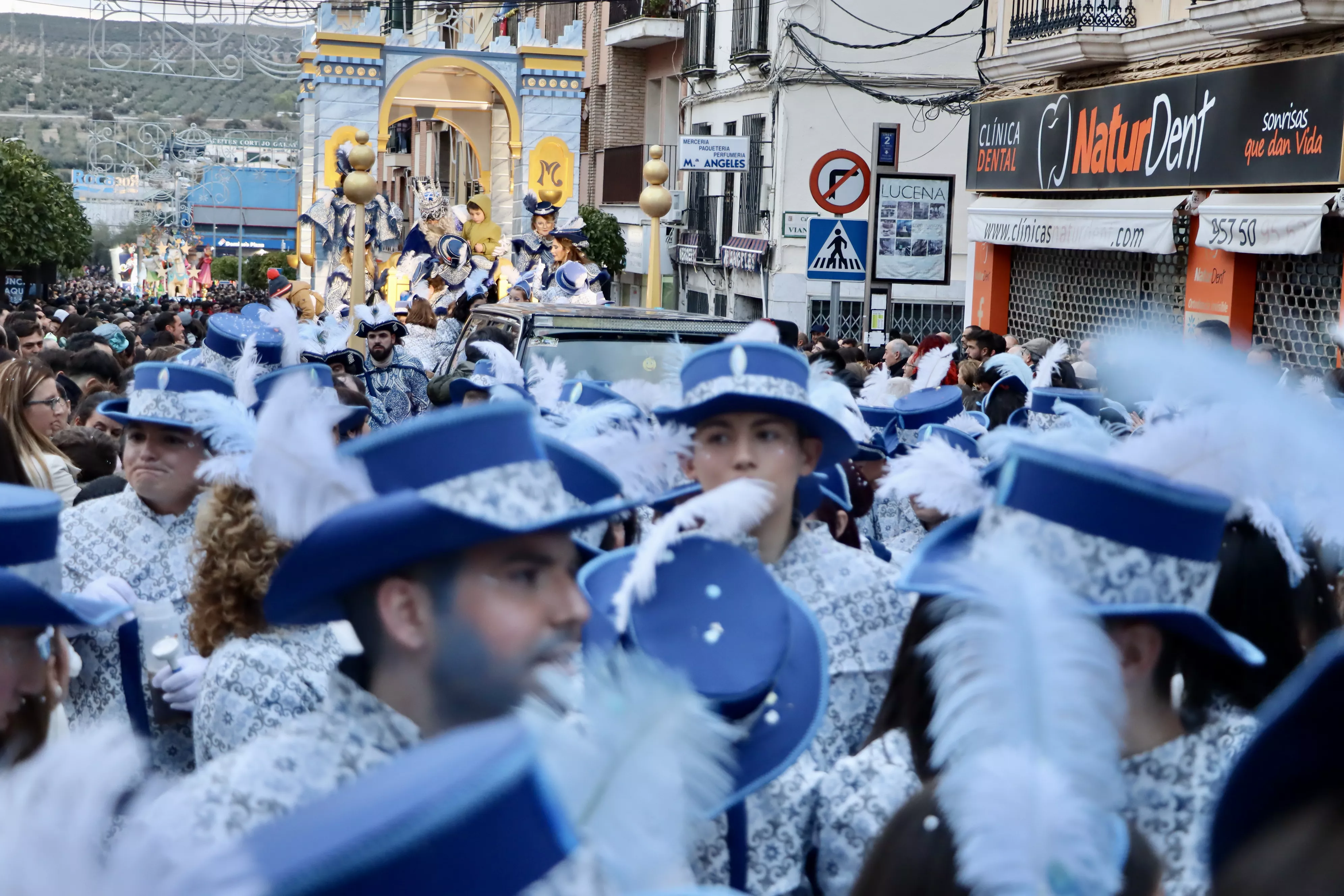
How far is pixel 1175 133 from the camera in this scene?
50.2 feet

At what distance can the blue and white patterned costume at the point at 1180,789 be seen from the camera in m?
2.30

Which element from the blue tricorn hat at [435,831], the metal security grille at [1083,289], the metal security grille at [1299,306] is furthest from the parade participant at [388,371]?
the blue tricorn hat at [435,831]

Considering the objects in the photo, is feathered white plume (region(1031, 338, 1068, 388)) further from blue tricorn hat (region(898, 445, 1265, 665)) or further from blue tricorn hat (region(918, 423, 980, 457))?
blue tricorn hat (region(898, 445, 1265, 665))

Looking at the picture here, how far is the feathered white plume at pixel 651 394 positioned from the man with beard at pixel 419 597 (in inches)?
60.3

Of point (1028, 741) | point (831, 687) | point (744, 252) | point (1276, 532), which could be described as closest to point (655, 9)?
point (744, 252)

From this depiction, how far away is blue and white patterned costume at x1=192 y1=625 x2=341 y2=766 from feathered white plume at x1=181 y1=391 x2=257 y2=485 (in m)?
0.36

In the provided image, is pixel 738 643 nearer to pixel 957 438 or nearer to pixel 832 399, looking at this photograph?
pixel 832 399

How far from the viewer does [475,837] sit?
132 centimetres

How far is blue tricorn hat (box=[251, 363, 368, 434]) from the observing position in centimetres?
500

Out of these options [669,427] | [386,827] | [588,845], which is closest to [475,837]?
[386,827]

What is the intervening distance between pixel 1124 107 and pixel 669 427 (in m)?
14.0

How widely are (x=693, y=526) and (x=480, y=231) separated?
77.9 ft

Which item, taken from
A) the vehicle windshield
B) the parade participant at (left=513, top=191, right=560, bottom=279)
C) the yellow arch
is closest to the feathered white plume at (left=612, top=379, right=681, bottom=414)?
the vehicle windshield

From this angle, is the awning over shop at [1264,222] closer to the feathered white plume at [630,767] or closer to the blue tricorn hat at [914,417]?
the blue tricorn hat at [914,417]
